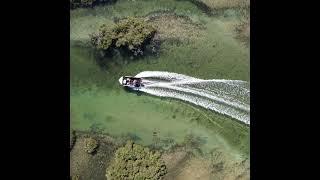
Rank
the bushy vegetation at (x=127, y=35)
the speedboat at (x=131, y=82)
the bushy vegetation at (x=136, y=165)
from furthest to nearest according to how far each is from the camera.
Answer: the speedboat at (x=131, y=82), the bushy vegetation at (x=127, y=35), the bushy vegetation at (x=136, y=165)

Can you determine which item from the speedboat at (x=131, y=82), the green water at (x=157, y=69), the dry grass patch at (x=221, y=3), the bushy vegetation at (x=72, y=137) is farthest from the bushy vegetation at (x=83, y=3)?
the bushy vegetation at (x=72, y=137)

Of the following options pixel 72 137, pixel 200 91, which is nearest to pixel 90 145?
pixel 72 137

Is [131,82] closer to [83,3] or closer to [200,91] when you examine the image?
[200,91]

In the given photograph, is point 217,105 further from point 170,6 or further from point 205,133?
point 170,6

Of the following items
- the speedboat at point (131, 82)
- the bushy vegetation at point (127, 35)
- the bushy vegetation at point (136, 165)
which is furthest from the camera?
the speedboat at point (131, 82)

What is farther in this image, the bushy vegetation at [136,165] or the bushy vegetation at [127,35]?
the bushy vegetation at [127,35]

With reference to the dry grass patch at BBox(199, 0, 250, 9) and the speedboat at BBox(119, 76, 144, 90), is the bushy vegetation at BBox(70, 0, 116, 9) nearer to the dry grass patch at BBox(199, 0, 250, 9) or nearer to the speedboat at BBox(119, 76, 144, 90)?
the speedboat at BBox(119, 76, 144, 90)

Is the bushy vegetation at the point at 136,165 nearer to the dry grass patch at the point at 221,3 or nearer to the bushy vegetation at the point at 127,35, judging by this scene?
the bushy vegetation at the point at 127,35
